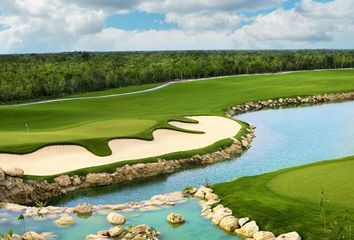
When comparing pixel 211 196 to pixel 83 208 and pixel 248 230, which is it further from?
pixel 83 208

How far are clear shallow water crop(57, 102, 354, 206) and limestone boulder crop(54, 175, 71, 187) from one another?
128cm

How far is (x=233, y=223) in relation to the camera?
2275cm

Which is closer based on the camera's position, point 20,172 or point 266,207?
point 266,207

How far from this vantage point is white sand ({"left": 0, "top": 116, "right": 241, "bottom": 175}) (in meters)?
36.2

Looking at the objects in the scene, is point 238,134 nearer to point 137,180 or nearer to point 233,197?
point 137,180

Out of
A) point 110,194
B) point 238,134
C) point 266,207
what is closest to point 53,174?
point 110,194

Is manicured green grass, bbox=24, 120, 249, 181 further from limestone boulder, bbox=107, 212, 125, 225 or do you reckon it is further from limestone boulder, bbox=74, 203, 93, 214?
limestone boulder, bbox=107, 212, 125, 225

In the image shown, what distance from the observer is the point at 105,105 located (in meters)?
83.4

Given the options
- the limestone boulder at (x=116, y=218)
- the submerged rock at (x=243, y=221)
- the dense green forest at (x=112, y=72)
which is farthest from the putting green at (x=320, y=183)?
the dense green forest at (x=112, y=72)

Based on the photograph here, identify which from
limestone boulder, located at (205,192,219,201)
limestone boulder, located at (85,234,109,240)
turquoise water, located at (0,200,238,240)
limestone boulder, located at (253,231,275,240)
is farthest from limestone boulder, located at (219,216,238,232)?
limestone boulder, located at (85,234,109,240)

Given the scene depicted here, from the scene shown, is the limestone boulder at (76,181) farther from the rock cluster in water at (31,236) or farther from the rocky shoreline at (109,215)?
the rock cluster in water at (31,236)

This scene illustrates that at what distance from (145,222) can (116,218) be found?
147 cm

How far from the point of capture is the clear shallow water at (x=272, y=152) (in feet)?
109

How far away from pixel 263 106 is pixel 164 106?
17.6 meters
